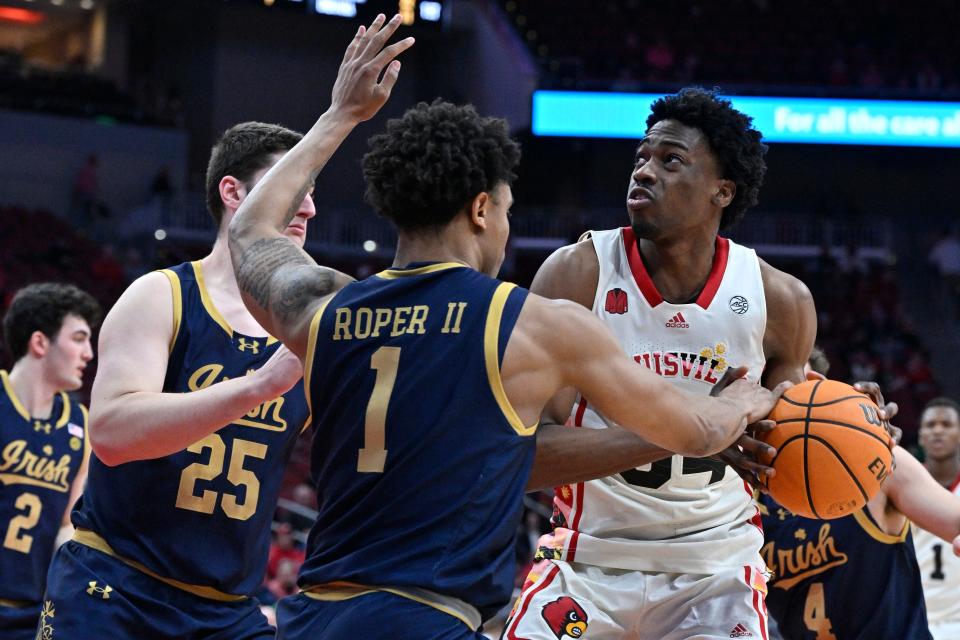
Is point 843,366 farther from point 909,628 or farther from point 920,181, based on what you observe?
point 909,628

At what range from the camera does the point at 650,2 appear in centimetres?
2352

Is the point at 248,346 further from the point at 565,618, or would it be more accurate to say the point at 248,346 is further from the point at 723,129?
the point at 723,129

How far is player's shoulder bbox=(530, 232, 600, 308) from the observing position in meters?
4.24

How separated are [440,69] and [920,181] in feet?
32.1

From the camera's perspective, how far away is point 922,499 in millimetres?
5051

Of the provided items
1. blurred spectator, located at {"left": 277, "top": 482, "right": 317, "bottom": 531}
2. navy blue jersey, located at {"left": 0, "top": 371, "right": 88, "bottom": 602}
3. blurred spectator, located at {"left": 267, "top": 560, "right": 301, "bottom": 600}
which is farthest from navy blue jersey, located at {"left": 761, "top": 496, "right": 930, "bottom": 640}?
blurred spectator, located at {"left": 277, "top": 482, "right": 317, "bottom": 531}

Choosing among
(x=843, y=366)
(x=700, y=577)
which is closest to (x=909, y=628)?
(x=700, y=577)

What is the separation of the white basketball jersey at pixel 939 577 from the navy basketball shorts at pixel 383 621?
4478mm

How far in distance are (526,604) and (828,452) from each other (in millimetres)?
1090

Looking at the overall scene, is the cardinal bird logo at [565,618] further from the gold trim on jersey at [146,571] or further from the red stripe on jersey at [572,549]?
the gold trim on jersey at [146,571]

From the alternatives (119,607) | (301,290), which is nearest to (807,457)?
(301,290)

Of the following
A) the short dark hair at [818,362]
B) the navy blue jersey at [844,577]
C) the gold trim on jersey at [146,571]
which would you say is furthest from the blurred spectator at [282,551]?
the gold trim on jersey at [146,571]

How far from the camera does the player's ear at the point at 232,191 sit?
4.14 metres

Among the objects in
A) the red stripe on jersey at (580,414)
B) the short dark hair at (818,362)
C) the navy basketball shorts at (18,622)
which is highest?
the short dark hair at (818,362)
